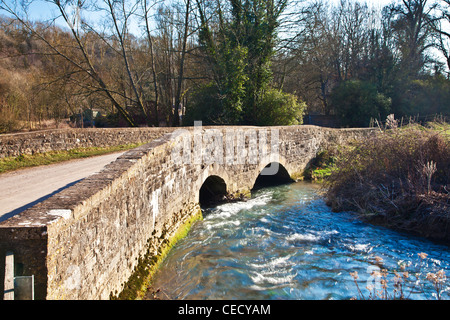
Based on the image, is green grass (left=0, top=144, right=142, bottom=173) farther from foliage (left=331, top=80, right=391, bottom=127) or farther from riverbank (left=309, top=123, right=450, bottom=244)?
foliage (left=331, top=80, right=391, bottom=127)

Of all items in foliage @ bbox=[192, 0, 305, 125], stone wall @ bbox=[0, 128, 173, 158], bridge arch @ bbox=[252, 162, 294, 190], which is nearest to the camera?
stone wall @ bbox=[0, 128, 173, 158]

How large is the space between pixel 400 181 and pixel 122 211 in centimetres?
648

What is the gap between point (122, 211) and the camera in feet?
14.3

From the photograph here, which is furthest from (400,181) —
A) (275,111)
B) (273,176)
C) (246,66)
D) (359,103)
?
(359,103)

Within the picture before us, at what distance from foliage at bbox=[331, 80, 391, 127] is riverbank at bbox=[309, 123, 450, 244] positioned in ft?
44.1

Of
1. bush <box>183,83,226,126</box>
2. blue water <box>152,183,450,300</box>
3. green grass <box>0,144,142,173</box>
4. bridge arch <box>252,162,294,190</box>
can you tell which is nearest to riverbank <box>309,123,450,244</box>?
blue water <box>152,183,450,300</box>

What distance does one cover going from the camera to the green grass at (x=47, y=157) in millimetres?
8395

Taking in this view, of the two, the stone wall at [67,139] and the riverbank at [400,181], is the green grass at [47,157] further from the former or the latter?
the riverbank at [400,181]

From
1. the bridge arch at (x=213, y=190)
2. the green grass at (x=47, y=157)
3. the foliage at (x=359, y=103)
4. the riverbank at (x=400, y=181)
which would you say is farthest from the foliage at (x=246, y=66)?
the foliage at (x=359, y=103)

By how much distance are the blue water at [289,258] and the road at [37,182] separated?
2475 millimetres

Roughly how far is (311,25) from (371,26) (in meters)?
12.2

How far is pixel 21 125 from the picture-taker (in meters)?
16.4

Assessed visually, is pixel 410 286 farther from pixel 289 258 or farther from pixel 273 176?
pixel 273 176

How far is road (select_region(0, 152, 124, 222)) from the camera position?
17.9 feet
